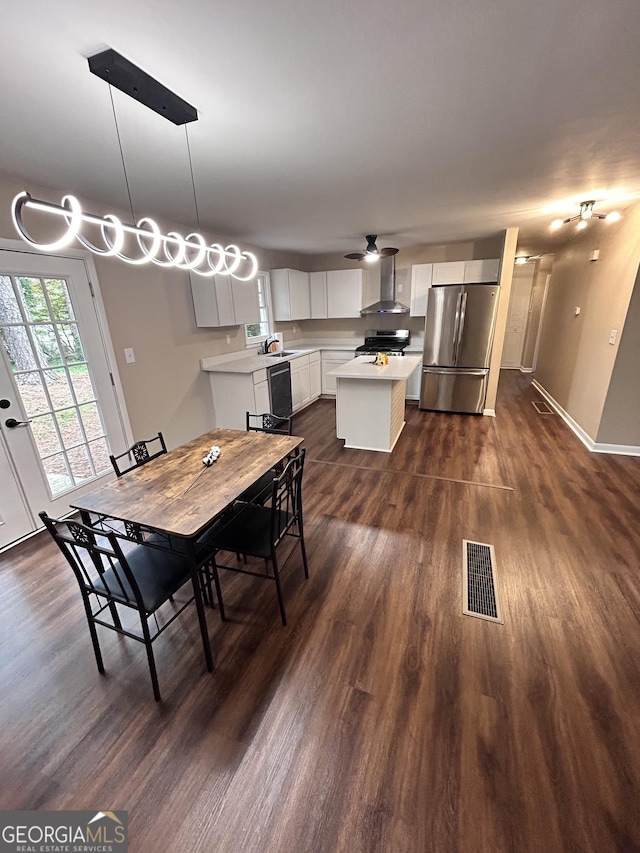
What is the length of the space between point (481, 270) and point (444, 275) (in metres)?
0.51

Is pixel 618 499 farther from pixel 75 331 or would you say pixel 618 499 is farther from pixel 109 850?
pixel 75 331

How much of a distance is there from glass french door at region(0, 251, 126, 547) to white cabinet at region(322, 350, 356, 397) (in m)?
3.74

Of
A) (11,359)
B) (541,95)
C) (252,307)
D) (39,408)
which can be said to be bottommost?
(39,408)

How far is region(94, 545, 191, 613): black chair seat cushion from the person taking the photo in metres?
1.49

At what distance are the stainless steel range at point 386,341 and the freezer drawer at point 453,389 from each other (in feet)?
2.54

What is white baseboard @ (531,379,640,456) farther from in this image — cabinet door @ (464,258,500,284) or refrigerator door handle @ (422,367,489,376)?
cabinet door @ (464,258,500,284)

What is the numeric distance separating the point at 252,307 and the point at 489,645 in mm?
4310

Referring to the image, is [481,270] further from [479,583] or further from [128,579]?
[128,579]

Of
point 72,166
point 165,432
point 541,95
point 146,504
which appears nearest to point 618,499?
point 541,95

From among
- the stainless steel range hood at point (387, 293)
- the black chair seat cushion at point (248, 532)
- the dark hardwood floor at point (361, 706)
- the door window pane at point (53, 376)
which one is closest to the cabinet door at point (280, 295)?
the stainless steel range hood at point (387, 293)

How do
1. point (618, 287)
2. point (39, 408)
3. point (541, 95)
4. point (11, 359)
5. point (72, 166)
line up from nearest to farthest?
point (541, 95) → point (72, 166) → point (11, 359) → point (39, 408) → point (618, 287)

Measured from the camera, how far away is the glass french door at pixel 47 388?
7.89 feet

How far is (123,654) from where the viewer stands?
1713mm

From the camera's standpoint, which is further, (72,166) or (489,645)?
(72,166)
